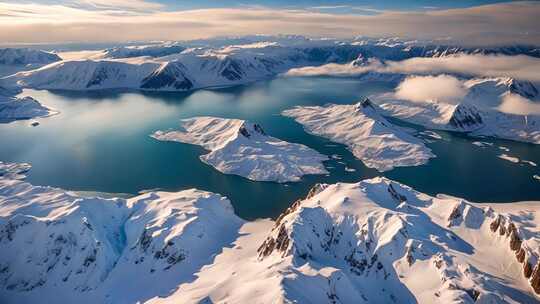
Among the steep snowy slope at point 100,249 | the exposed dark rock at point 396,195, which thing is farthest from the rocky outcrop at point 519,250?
the steep snowy slope at point 100,249

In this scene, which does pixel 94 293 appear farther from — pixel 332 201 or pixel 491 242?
pixel 491 242

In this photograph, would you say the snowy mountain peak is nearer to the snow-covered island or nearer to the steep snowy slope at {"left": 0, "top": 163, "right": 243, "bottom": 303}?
the snow-covered island

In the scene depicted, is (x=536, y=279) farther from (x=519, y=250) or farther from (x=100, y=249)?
(x=100, y=249)

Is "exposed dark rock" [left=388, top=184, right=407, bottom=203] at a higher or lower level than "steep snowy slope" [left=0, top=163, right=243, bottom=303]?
higher

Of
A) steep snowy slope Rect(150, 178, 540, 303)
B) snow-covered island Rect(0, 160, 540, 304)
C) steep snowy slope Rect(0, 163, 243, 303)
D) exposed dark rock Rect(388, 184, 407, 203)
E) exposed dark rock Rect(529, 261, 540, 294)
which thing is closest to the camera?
steep snowy slope Rect(150, 178, 540, 303)

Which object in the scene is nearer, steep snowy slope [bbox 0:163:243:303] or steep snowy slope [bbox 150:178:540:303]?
steep snowy slope [bbox 150:178:540:303]

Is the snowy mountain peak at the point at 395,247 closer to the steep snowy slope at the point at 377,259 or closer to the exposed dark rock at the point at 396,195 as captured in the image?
the steep snowy slope at the point at 377,259

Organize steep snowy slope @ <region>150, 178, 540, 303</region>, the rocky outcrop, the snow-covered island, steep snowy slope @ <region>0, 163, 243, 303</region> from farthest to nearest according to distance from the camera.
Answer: steep snowy slope @ <region>0, 163, 243, 303</region> → the rocky outcrop → the snow-covered island → steep snowy slope @ <region>150, 178, 540, 303</region>

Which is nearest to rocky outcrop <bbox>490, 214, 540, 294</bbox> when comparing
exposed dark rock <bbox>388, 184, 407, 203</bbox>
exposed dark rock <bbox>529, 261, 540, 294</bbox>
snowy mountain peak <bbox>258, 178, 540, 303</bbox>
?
exposed dark rock <bbox>529, 261, 540, 294</bbox>

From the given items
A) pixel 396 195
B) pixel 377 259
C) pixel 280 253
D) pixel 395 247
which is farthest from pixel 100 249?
pixel 396 195
